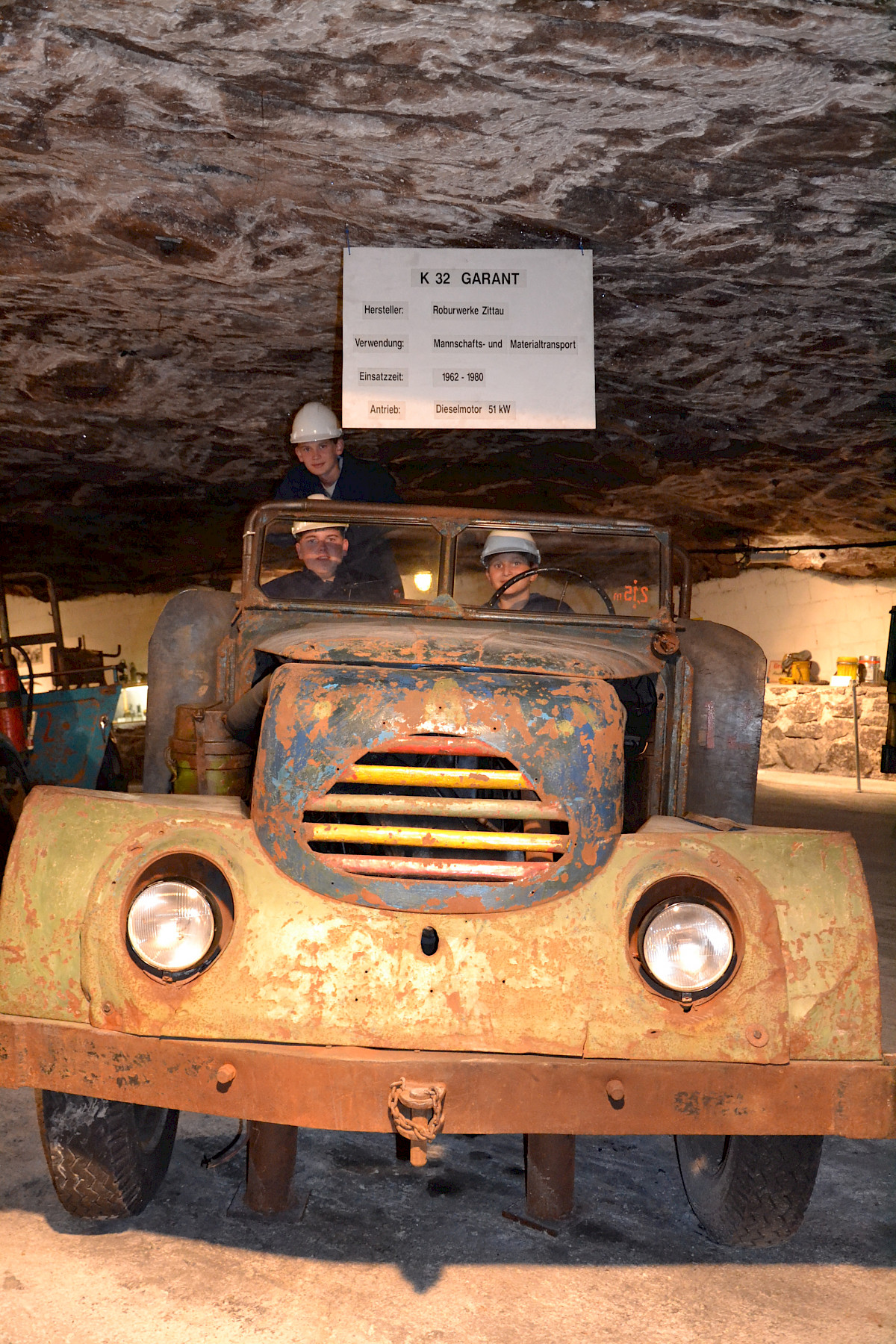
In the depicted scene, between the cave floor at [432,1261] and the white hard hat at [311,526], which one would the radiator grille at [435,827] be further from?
the white hard hat at [311,526]

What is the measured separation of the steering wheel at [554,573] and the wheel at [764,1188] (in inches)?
70.5

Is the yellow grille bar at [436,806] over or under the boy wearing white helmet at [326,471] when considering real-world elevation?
under

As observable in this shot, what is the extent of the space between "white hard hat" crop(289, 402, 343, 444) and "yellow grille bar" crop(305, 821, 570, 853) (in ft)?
8.55

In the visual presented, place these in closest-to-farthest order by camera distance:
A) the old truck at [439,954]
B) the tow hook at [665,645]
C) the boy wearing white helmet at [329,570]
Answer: the old truck at [439,954]
the tow hook at [665,645]
the boy wearing white helmet at [329,570]

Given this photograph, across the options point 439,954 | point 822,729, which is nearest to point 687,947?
point 439,954

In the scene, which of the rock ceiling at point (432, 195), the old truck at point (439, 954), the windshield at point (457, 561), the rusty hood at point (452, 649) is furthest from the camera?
the windshield at point (457, 561)

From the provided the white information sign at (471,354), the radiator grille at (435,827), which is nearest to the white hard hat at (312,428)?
the white information sign at (471,354)

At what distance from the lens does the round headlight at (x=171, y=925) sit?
7.66ft

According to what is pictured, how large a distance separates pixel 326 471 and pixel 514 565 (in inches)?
49.2

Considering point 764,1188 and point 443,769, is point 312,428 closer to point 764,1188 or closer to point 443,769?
point 443,769

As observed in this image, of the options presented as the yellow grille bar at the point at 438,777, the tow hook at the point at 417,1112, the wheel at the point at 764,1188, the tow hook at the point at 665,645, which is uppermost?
the tow hook at the point at 665,645

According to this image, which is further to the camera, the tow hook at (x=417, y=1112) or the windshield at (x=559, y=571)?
the windshield at (x=559, y=571)

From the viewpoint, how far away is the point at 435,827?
259cm

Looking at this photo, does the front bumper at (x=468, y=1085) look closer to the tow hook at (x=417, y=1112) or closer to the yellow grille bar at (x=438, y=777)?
the tow hook at (x=417, y=1112)
